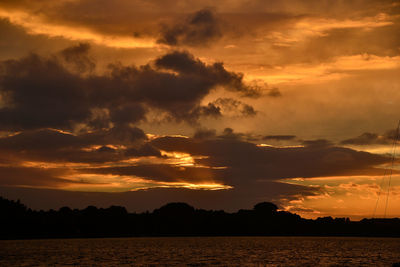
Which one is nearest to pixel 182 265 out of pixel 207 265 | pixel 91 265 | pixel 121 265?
pixel 207 265

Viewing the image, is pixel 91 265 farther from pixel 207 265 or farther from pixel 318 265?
pixel 318 265

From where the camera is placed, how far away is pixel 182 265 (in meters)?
134

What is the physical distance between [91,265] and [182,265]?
79.8ft

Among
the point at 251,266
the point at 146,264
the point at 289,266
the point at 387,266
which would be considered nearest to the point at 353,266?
the point at 387,266

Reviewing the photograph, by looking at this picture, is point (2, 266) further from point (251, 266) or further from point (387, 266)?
point (387, 266)

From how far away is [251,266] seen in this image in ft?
426

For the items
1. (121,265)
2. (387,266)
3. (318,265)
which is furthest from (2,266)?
(387,266)

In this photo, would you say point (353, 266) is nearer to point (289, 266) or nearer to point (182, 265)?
point (289, 266)

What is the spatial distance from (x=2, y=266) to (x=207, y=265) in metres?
53.2

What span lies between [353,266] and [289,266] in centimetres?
1856

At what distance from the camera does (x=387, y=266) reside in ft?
438

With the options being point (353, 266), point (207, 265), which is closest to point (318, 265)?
point (353, 266)

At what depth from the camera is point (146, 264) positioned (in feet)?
447

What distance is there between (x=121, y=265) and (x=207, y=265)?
2271cm
